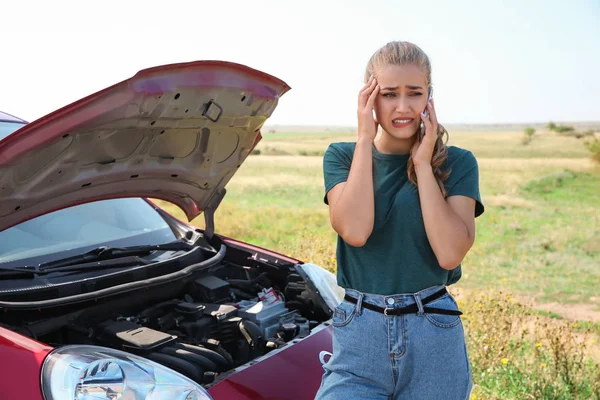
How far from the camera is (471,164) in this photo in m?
1.85

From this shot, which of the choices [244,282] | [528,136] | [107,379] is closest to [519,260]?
[244,282]

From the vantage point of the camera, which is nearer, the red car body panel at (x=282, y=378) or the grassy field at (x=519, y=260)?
the red car body panel at (x=282, y=378)

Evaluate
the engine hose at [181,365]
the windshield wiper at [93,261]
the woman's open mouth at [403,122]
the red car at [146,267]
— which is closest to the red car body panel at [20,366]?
the red car at [146,267]

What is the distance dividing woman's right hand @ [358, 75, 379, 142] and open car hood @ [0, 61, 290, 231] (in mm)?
702

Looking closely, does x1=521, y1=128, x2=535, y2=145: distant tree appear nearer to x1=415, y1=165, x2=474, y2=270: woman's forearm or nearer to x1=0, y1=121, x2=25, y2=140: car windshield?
x1=0, y1=121, x2=25, y2=140: car windshield

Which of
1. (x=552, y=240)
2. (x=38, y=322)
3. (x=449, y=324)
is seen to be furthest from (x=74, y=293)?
(x=552, y=240)

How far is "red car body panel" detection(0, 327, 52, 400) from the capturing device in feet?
6.03

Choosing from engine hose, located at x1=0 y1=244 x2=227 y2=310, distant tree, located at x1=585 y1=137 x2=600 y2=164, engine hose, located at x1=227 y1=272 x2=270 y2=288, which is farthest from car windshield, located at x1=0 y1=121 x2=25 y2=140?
distant tree, located at x1=585 y1=137 x2=600 y2=164

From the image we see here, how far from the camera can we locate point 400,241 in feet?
5.77

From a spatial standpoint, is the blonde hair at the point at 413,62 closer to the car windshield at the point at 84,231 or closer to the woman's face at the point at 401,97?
the woman's face at the point at 401,97

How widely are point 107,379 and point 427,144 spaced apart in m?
1.28

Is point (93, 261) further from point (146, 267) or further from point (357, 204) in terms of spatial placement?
point (357, 204)

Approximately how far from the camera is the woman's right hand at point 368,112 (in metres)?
1.81

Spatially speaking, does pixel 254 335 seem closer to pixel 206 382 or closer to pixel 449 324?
pixel 206 382
